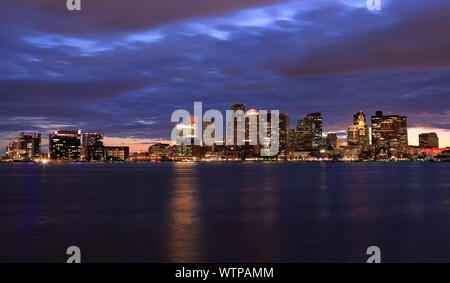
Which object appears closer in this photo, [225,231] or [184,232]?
[184,232]

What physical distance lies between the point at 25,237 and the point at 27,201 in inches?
1101

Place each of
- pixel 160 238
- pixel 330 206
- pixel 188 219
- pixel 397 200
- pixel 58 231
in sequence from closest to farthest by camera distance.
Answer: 1. pixel 160 238
2. pixel 58 231
3. pixel 188 219
4. pixel 330 206
5. pixel 397 200

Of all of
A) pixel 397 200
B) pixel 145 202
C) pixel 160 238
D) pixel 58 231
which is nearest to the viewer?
pixel 160 238

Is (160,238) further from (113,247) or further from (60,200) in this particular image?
(60,200)

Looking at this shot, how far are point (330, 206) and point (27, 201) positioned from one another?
123 ft

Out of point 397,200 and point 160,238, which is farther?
point 397,200

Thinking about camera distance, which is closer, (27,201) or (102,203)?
(102,203)
